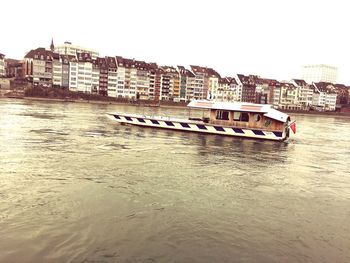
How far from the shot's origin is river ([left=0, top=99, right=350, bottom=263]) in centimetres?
947

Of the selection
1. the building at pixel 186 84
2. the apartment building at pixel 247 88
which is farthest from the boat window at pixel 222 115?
the apartment building at pixel 247 88

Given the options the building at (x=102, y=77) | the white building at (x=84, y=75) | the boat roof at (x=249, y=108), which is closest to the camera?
the boat roof at (x=249, y=108)

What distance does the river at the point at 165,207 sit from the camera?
31.1 ft

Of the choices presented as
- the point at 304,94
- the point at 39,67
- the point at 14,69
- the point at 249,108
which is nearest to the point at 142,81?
the point at 39,67

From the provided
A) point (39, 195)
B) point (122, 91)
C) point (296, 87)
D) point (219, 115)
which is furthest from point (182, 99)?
point (39, 195)

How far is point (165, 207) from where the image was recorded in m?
12.8

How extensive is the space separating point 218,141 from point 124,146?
388 inches

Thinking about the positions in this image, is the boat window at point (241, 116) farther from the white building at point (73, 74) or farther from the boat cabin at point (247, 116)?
the white building at point (73, 74)

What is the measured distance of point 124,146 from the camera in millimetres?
26672

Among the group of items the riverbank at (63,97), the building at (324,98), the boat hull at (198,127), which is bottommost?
the boat hull at (198,127)

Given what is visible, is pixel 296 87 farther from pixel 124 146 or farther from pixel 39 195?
pixel 39 195

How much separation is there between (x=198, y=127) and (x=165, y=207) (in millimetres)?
25272

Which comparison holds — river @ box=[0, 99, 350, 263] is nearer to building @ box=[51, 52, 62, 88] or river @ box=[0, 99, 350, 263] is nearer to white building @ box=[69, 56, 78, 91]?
building @ box=[51, 52, 62, 88]

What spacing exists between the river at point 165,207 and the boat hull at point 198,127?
10766 mm
